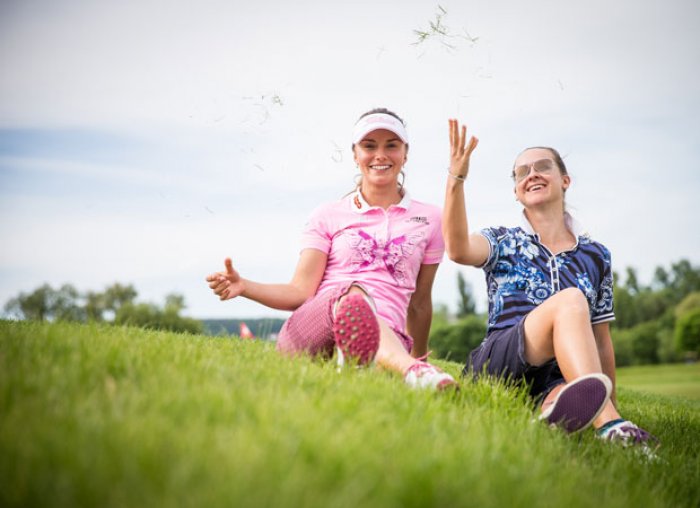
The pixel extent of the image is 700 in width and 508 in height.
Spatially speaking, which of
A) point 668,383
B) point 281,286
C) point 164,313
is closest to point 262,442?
point 281,286

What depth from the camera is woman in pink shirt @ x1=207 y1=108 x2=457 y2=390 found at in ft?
14.1

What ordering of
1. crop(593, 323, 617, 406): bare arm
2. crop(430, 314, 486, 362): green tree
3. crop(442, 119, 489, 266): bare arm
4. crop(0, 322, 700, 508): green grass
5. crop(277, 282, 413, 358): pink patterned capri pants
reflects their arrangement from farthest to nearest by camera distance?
1. crop(430, 314, 486, 362): green tree
2. crop(593, 323, 617, 406): bare arm
3. crop(442, 119, 489, 266): bare arm
4. crop(277, 282, 413, 358): pink patterned capri pants
5. crop(0, 322, 700, 508): green grass

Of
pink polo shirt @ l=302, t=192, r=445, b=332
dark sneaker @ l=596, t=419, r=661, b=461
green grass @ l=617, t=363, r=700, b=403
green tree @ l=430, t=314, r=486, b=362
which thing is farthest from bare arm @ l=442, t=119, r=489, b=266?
green tree @ l=430, t=314, r=486, b=362

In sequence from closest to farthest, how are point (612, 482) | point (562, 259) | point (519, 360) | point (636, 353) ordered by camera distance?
point (612, 482) → point (519, 360) → point (562, 259) → point (636, 353)

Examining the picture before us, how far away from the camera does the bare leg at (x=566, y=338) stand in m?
3.71

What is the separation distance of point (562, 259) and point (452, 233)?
3.50 feet

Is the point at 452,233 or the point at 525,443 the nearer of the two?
the point at 525,443

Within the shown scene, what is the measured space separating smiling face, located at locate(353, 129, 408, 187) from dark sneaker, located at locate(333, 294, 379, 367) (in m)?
1.53

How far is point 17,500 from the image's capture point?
1.63 meters

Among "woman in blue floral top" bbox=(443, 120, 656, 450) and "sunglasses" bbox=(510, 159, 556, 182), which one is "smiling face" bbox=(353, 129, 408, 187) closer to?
"woman in blue floral top" bbox=(443, 120, 656, 450)

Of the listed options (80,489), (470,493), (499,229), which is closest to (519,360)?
(499,229)

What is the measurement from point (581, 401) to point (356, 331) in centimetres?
134

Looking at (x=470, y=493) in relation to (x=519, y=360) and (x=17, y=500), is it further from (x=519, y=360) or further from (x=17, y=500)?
(x=519, y=360)

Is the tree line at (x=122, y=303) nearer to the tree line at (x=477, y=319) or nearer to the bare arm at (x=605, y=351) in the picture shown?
the tree line at (x=477, y=319)
